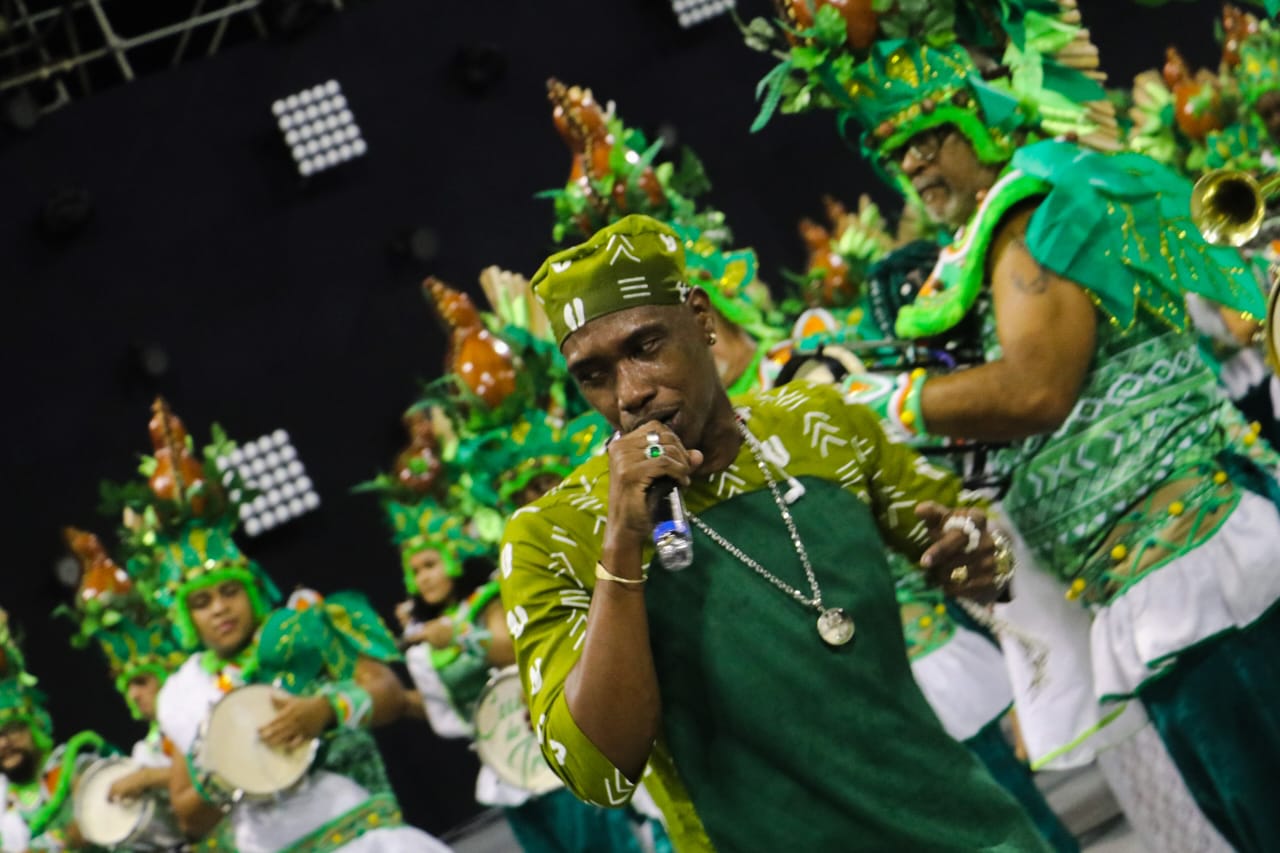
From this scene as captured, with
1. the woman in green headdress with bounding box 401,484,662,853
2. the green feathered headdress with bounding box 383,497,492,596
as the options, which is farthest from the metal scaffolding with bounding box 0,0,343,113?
the woman in green headdress with bounding box 401,484,662,853

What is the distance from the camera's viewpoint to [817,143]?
35.6 feet

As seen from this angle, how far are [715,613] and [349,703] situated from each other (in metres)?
4.10

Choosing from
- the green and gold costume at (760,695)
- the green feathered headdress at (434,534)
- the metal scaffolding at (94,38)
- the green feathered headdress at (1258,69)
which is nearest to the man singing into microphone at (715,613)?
the green and gold costume at (760,695)

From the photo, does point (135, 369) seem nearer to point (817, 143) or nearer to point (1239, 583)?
point (817, 143)

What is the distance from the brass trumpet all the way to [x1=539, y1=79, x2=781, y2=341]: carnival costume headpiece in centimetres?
257

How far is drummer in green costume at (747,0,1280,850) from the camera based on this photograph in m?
2.95

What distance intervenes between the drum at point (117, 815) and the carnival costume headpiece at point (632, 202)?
3180 mm

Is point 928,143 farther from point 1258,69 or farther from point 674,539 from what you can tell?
point 1258,69

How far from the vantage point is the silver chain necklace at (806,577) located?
194 cm

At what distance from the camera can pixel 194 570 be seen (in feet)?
20.3

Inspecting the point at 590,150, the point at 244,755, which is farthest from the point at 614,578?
the point at 244,755

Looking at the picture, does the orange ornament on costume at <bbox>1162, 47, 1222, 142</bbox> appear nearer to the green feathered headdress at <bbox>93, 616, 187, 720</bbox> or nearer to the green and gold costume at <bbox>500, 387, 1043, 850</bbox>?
the green feathered headdress at <bbox>93, 616, 187, 720</bbox>

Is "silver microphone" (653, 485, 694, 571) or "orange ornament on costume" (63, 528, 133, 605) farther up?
"orange ornament on costume" (63, 528, 133, 605)

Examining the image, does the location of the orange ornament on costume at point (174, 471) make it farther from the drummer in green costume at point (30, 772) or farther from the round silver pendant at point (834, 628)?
the round silver pendant at point (834, 628)
